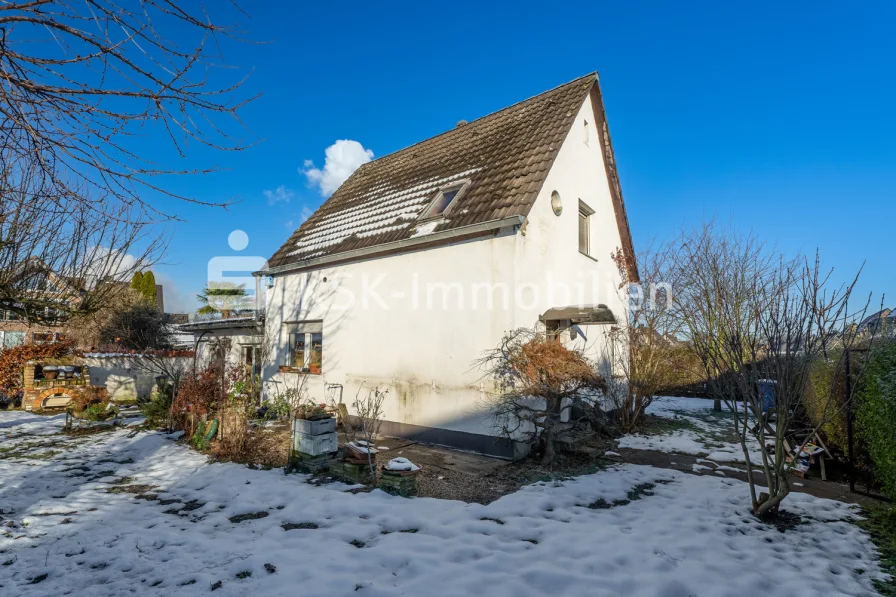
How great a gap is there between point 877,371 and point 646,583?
4290 millimetres

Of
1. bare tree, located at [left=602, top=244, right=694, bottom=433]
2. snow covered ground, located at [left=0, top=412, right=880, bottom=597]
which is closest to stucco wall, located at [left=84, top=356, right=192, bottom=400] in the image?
snow covered ground, located at [left=0, top=412, right=880, bottom=597]

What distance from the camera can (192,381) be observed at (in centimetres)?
848

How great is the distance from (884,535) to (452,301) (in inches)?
244

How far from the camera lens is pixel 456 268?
8.02 metres

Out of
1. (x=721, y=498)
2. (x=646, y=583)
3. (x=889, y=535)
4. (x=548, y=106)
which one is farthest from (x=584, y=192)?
(x=646, y=583)

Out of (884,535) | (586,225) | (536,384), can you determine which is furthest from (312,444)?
(586,225)

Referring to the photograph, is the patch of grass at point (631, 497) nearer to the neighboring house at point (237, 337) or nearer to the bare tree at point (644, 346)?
the bare tree at point (644, 346)

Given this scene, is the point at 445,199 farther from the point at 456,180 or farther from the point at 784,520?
the point at 784,520

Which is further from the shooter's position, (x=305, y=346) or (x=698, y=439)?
(x=305, y=346)

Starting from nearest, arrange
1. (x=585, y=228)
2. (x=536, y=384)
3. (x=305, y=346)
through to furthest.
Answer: (x=536, y=384) → (x=585, y=228) → (x=305, y=346)

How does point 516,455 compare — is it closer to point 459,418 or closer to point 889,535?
point 459,418

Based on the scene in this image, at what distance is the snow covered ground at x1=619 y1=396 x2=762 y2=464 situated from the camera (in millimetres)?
7656

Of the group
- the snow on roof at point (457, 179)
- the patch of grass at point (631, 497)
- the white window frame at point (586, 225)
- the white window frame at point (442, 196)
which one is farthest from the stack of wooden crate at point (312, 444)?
the white window frame at point (586, 225)

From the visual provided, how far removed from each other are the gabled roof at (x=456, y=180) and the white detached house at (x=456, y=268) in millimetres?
47
